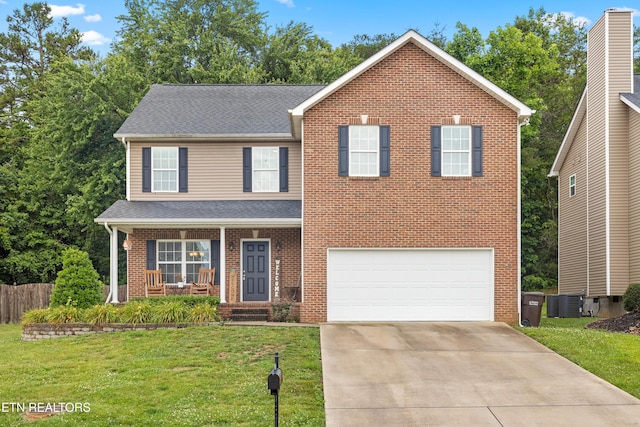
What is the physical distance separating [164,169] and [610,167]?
13939mm

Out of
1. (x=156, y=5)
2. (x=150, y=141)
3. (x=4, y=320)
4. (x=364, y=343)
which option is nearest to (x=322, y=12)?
(x=156, y=5)

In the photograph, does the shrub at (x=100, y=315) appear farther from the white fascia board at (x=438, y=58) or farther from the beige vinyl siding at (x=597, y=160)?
the beige vinyl siding at (x=597, y=160)

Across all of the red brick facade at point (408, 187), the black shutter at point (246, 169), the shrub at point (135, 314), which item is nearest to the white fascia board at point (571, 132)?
the red brick facade at point (408, 187)

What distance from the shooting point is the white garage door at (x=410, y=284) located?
62.6ft

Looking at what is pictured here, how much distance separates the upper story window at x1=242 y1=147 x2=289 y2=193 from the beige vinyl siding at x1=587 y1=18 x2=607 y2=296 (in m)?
10.1

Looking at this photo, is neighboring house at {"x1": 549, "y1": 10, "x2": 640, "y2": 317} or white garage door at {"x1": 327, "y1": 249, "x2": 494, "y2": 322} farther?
neighboring house at {"x1": 549, "y1": 10, "x2": 640, "y2": 317}

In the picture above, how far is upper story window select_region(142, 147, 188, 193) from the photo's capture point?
2281 cm

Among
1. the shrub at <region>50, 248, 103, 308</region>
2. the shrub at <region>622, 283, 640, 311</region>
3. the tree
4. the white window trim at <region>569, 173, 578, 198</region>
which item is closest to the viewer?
the shrub at <region>50, 248, 103, 308</region>

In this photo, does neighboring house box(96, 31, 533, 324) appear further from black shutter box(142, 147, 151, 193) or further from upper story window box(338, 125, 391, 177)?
black shutter box(142, 147, 151, 193)

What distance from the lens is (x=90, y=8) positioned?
49.7m

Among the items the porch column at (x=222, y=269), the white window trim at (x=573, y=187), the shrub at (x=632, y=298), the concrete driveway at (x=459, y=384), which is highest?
the white window trim at (x=573, y=187)

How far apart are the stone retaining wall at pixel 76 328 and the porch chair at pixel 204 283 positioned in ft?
12.6

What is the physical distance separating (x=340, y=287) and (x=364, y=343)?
11.5 ft

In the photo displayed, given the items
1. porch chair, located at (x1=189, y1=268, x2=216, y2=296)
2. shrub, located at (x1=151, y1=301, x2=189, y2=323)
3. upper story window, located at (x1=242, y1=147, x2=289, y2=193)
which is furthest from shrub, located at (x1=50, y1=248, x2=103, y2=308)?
upper story window, located at (x1=242, y1=147, x2=289, y2=193)
